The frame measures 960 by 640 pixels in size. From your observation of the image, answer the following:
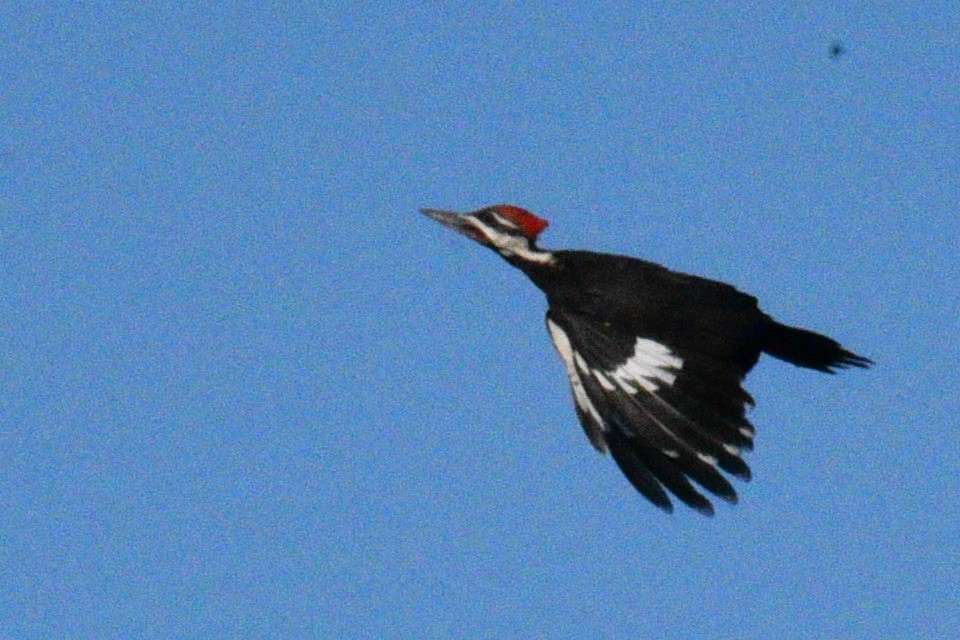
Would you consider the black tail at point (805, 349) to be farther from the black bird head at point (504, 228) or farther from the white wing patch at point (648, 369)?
the black bird head at point (504, 228)

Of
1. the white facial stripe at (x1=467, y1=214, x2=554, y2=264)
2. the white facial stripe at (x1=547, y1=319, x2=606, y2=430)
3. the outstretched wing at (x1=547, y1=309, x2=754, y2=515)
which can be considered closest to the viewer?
the outstretched wing at (x1=547, y1=309, x2=754, y2=515)

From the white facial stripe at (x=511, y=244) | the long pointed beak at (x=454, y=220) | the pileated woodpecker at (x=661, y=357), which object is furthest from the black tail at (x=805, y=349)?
the long pointed beak at (x=454, y=220)

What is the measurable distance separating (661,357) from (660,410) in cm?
38

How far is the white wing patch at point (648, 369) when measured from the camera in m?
13.5

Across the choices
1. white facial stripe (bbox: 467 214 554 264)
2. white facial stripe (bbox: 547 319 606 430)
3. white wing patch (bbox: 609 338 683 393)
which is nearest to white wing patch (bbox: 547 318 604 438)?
white facial stripe (bbox: 547 319 606 430)

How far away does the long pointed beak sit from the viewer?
1497cm

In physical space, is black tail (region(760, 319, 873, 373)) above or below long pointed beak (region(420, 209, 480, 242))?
below

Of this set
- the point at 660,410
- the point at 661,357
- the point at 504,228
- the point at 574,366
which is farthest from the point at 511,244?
the point at 660,410

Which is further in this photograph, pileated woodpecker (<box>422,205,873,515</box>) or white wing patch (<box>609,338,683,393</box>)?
white wing patch (<box>609,338,683,393</box>)

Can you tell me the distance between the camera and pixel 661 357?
13.7 meters

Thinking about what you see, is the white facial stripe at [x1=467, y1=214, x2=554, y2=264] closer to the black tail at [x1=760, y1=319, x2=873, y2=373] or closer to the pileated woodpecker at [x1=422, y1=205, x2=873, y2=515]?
the pileated woodpecker at [x1=422, y1=205, x2=873, y2=515]

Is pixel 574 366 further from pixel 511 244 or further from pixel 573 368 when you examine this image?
pixel 511 244

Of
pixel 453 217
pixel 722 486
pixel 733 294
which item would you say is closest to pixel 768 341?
pixel 733 294

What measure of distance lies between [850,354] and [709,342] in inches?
37.8
